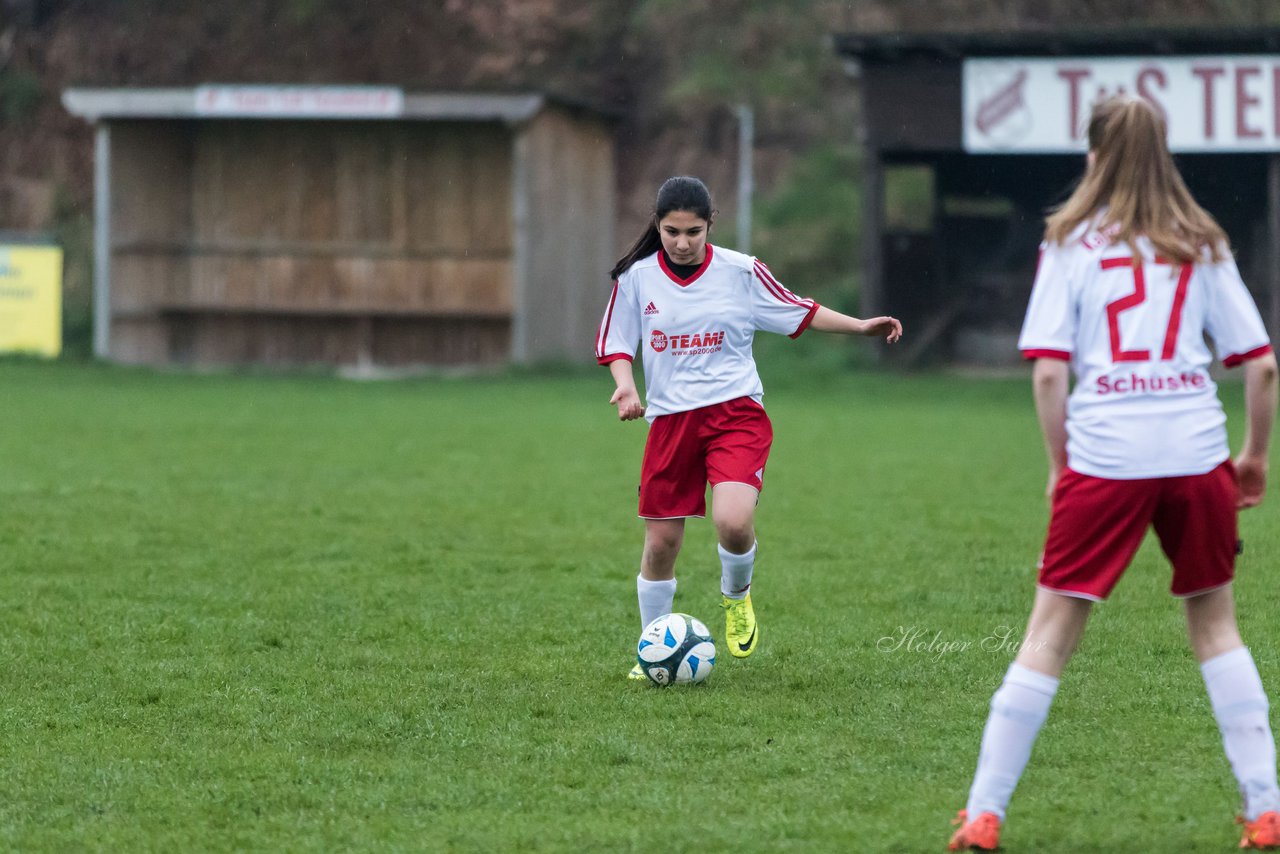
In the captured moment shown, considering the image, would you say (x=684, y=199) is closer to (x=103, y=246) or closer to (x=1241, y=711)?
(x=1241, y=711)

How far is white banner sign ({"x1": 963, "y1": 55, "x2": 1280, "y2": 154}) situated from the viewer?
1983 centimetres

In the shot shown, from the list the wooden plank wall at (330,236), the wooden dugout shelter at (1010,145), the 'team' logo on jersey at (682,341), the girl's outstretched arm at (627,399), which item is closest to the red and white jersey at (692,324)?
the 'team' logo on jersey at (682,341)

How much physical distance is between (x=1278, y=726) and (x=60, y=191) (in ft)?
108

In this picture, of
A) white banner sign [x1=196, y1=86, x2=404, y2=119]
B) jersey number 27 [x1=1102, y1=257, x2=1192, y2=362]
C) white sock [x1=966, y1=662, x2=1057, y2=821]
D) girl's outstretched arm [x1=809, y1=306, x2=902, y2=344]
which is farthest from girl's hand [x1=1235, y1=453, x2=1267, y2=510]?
white banner sign [x1=196, y1=86, x2=404, y2=119]

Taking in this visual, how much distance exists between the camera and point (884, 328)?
217 inches

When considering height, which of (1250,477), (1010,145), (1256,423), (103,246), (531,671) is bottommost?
(531,671)

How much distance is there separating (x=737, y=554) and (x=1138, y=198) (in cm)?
252

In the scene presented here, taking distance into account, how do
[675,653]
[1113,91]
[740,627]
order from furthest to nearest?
[1113,91], [740,627], [675,653]

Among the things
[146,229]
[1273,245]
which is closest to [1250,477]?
[1273,245]

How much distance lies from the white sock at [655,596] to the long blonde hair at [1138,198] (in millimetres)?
2630

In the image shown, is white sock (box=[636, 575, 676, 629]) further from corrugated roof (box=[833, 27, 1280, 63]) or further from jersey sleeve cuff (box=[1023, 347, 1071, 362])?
corrugated roof (box=[833, 27, 1280, 63])

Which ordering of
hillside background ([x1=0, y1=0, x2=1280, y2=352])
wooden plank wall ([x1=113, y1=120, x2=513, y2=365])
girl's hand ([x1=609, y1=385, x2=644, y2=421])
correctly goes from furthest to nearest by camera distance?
hillside background ([x1=0, y1=0, x2=1280, y2=352]) < wooden plank wall ([x1=113, y1=120, x2=513, y2=365]) < girl's hand ([x1=609, y1=385, x2=644, y2=421])

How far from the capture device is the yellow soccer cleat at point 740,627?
239 inches

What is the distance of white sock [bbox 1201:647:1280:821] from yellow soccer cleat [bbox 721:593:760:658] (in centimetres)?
239
